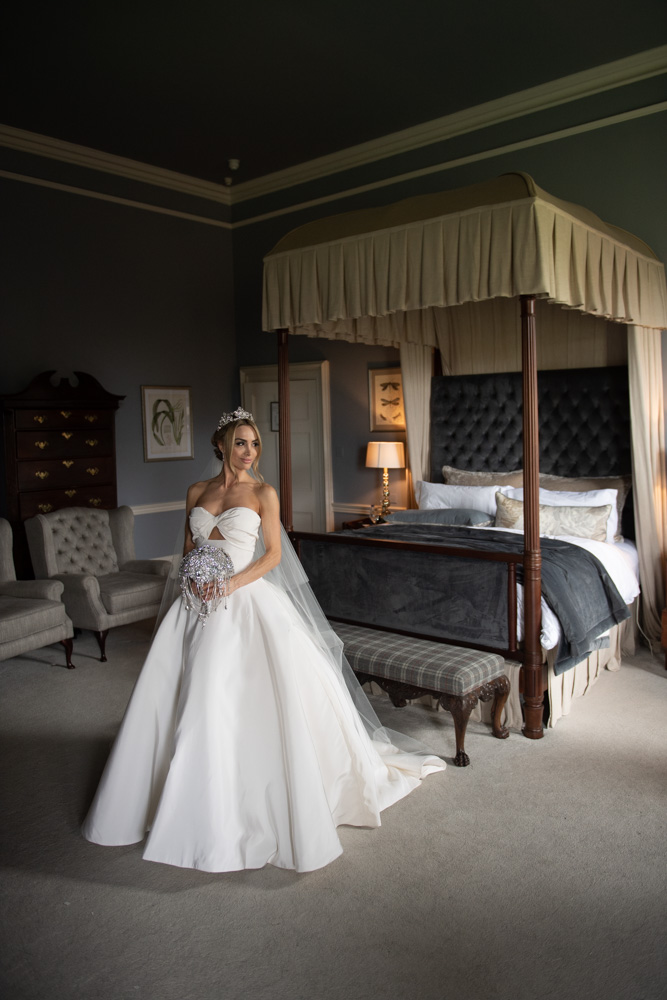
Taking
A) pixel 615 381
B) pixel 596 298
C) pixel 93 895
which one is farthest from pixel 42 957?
pixel 615 381

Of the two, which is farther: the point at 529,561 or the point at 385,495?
the point at 385,495

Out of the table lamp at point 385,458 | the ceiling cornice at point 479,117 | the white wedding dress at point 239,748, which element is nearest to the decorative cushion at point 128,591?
the table lamp at point 385,458

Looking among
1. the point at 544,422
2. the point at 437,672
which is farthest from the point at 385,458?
the point at 437,672

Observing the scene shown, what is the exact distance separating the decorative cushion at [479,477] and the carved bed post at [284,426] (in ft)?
6.53

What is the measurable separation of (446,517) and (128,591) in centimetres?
256

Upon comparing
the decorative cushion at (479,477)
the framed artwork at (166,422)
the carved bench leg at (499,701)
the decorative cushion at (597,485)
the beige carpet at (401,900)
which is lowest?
the beige carpet at (401,900)

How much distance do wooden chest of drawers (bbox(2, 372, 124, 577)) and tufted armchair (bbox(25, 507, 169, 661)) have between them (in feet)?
0.88

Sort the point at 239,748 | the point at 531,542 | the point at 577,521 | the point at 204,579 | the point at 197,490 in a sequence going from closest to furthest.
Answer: the point at 239,748 < the point at 204,579 < the point at 197,490 < the point at 531,542 < the point at 577,521

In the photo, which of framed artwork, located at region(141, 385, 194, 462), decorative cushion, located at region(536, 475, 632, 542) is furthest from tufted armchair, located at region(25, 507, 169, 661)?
decorative cushion, located at region(536, 475, 632, 542)

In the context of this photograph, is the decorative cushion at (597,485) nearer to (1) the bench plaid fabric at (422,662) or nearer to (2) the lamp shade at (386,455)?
(2) the lamp shade at (386,455)

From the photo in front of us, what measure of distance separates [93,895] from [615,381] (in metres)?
4.90

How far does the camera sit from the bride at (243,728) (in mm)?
2980

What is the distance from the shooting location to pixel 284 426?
5.16 meters

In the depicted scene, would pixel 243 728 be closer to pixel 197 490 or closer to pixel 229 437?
pixel 197 490
